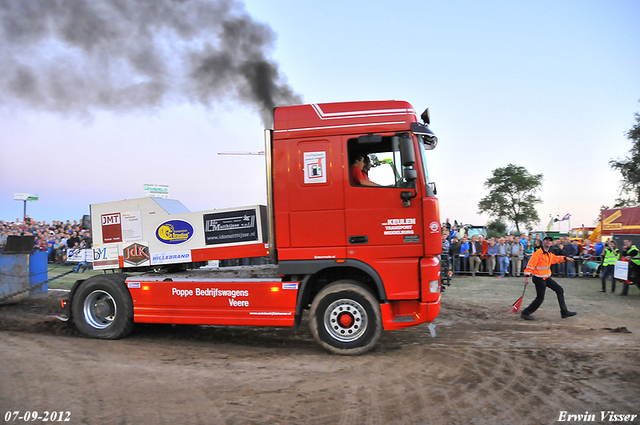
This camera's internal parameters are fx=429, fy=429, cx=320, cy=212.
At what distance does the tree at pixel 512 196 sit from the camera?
5134 cm

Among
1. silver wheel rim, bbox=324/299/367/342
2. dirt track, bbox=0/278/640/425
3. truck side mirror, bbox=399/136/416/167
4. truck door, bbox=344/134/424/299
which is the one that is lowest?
dirt track, bbox=0/278/640/425

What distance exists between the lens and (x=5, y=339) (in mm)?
6641

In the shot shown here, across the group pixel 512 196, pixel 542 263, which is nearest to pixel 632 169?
pixel 512 196

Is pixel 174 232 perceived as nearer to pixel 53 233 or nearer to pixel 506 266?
pixel 506 266

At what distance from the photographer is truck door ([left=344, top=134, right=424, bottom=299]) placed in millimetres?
5945

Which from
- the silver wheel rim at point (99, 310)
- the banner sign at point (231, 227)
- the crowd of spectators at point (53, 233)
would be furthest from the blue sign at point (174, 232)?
the crowd of spectators at point (53, 233)

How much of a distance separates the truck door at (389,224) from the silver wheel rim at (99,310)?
4.10 meters

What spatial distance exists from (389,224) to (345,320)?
4.86 ft

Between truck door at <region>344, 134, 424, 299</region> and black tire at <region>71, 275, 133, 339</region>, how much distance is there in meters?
3.76

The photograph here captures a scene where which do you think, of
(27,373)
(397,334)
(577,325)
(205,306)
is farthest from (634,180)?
(27,373)

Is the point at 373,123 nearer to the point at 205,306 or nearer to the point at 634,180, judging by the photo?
the point at 205,306

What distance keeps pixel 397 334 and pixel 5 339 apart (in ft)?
20.4

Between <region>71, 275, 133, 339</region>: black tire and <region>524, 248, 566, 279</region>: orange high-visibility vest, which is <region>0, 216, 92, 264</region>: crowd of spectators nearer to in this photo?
<region>71, 275, 133, 339</region>: black tire

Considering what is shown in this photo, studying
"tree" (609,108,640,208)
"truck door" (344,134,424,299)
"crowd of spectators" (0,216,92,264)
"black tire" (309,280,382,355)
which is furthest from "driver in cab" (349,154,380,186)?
"tree" (609,108,640,208)
